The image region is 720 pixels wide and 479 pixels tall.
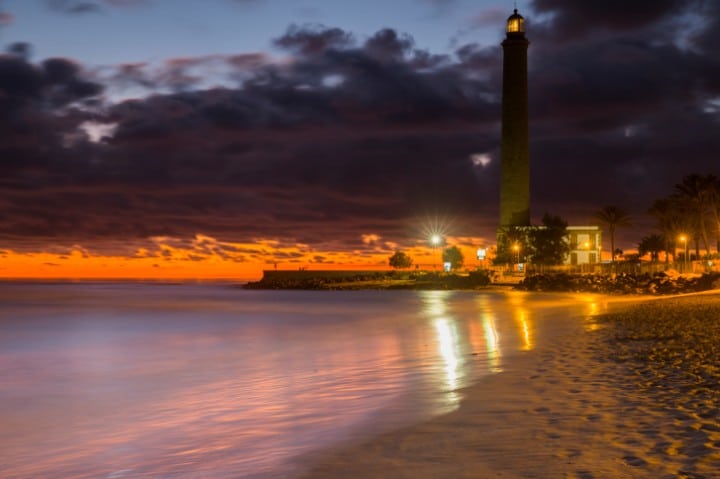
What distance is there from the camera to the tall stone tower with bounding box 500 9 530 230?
3792 inches

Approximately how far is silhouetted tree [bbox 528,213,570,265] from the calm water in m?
75.8

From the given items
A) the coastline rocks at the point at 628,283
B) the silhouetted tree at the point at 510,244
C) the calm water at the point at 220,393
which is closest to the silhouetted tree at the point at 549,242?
the silhouetted tree at the point at 510,244

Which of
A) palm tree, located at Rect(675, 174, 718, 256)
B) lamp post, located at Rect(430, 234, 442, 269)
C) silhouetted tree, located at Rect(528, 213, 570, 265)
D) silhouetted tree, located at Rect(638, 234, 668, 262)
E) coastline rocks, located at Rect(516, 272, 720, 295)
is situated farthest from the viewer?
silhouetted tree, located at Rect(638, 234, 668, 262)

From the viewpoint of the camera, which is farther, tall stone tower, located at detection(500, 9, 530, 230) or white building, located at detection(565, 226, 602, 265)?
white building, located at detection(565, 226, 602, 265)

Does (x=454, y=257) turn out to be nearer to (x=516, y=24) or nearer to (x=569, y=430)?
(x=516, y=24)

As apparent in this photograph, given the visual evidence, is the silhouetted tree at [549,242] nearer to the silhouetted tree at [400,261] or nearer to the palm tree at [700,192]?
the palm tree at [700,192]

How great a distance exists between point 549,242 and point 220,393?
9905 centimetres

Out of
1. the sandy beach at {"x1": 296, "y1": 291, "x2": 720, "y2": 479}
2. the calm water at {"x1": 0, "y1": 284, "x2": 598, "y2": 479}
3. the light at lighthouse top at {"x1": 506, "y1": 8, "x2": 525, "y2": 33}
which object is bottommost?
the calm water at {"x1": 0, "y1": 284, "x2": 598, "y2": 479}

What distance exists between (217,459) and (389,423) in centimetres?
262

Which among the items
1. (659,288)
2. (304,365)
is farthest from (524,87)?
(304,365)

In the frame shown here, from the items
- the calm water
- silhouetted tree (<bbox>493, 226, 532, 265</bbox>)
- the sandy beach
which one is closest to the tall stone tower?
silhouetted tree (<bbox>493, 226, 532, 265</bbox>)

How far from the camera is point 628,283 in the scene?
6322 centimetres

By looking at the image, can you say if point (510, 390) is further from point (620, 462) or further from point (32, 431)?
point (32, 431)

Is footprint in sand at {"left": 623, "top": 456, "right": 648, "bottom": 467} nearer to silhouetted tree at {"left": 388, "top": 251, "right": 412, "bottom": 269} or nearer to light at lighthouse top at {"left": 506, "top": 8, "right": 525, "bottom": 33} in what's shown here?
light at lighthouse top at {"left": 506, "top": 8, "right": 525, "bottom": 33}
